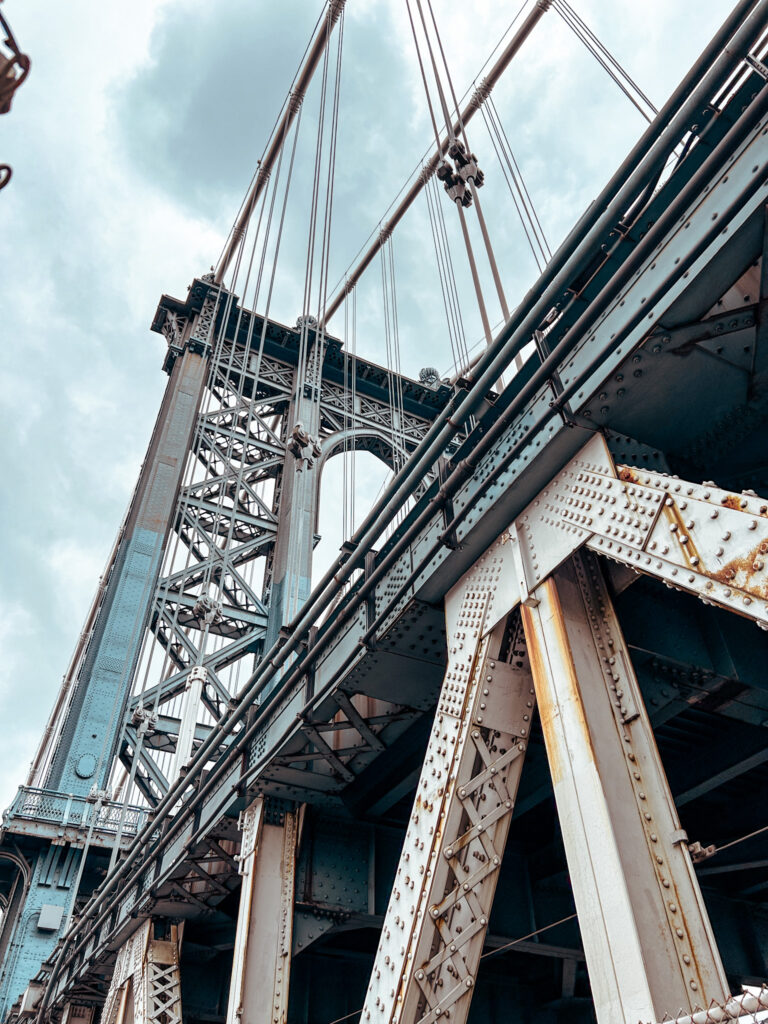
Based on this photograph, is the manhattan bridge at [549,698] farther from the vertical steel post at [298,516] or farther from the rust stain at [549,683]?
the vertical steel post at [298,516]

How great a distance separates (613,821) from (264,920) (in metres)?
5.49

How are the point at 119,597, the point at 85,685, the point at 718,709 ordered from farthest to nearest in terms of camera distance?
the point at 119,597
the point at 85,685
the point at 718,709

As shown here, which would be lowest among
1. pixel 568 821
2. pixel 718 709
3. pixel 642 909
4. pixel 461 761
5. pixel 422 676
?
pixel 642 909

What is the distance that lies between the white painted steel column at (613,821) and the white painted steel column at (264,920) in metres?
4.98

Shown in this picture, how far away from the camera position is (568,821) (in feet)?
13.0

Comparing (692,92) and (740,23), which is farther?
(692,92)

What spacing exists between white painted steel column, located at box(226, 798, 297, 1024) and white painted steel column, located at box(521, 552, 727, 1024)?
498cm

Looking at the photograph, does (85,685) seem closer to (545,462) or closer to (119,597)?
(119,597)

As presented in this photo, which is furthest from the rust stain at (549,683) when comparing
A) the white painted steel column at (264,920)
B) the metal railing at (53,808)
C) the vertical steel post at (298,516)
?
the vertical steel post at (298,516)

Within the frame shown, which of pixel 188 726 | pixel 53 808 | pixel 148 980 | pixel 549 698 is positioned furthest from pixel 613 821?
pixel 53 808

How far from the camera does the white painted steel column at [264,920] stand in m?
7.51

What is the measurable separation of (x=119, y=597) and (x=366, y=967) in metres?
13.6

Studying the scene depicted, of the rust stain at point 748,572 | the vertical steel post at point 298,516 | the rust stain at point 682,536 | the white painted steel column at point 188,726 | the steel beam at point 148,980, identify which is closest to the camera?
the rust stain at point 748,572

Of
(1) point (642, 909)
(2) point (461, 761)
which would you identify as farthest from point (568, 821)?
(2) point (461, 761)
